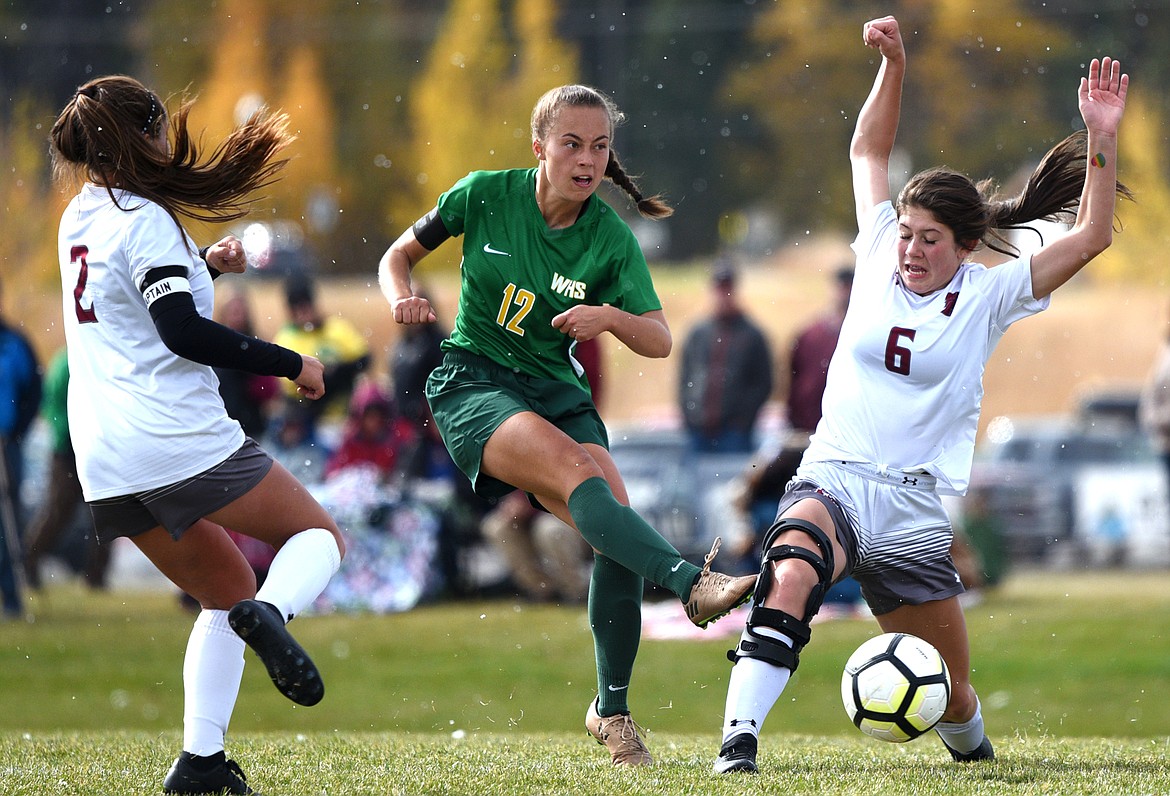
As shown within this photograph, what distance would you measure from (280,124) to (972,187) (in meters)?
2.15

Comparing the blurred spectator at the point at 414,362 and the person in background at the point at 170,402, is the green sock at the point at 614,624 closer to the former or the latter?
the person in background at the point at 170,402

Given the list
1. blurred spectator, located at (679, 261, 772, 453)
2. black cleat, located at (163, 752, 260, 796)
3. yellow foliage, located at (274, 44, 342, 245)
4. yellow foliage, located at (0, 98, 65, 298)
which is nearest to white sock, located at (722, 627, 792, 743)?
black cleat, located at (163, 752, 260, 796)

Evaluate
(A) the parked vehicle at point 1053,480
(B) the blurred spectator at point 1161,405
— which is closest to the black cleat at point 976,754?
(B) the blurred spectator at point 1161,405

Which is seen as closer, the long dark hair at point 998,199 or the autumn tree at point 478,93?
the long dark hair at point 998,199

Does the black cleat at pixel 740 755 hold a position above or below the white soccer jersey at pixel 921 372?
below

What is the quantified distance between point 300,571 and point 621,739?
1.25 metres

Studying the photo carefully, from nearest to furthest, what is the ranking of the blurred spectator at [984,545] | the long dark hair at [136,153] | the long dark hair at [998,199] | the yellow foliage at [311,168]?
1. the long dark hair at [136,153]
2. the long dark hair at [998,199]
3. the blurred spectator at [984,545]
4. the yellow foliage at [311,168]

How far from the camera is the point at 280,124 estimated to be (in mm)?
4695

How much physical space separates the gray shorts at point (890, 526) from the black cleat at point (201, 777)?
1757 millimetres

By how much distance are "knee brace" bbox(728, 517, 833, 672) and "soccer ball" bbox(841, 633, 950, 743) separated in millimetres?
238

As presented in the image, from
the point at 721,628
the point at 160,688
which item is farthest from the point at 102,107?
the point at 721,628

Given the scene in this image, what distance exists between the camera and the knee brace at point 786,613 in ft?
13.9

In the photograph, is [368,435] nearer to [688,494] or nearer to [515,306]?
[688,494]

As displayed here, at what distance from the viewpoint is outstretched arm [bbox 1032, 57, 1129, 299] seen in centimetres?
442
